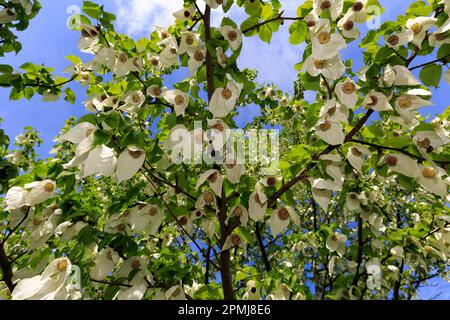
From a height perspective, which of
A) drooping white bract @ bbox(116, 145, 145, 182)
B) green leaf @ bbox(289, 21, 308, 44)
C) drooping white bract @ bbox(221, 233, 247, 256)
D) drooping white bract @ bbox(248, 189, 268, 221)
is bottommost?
drooping white bract @ bbox(221, 233, 247, 256)

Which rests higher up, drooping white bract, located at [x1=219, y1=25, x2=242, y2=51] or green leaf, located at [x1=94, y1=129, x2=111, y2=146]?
drooping white bract, located at [x1=219, y1=25, x2=242, y2=51]

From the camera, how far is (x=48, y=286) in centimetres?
167

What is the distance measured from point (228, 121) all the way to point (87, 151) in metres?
1.24

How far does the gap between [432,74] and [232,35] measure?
163 cm

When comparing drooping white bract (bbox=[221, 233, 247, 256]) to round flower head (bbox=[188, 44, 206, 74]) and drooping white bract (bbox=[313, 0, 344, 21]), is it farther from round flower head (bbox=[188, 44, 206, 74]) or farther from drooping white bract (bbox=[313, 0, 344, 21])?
drooping white bract (bbox=[313, 0, 344, 21])

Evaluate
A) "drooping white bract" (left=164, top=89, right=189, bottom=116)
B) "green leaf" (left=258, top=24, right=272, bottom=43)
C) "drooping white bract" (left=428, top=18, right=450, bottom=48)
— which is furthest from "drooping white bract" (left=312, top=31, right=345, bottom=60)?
"drooping white bract" (left=164, top=89, right=189, bottom=116)

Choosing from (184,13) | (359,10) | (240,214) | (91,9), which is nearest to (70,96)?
(91,9)

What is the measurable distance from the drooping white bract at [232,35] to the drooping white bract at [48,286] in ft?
6.84

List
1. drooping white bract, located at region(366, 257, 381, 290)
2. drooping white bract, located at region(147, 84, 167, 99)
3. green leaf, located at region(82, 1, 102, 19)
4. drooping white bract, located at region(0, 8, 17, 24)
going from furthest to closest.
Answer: drooping white bract, located at region(0, 8, 17, 24)
drooping white bract, located at region(366, 257, 381, 290)
green leaf, located at region(82, 1, 102, 19)
drooping white bract, located at region(147, 84, 167, 99)

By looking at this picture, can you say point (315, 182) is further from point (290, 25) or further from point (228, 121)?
point (290, 25)

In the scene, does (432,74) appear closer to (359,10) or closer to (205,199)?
(359,10)

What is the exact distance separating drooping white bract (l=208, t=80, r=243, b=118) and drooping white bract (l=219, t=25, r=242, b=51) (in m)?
0.41

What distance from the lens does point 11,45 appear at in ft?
13.6

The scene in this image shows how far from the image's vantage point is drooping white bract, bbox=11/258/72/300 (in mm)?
1638
